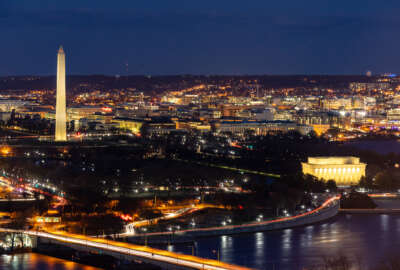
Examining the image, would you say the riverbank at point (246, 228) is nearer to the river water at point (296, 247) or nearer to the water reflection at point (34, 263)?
the river water at point (296, 247)

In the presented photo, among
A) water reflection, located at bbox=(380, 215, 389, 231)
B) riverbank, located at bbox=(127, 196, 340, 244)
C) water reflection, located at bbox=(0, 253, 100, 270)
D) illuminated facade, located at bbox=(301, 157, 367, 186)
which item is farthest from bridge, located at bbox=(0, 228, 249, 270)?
illuminated facade, located at bbox=(301, 157, 367, 186)

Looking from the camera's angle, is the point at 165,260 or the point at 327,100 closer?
the point at 165,260

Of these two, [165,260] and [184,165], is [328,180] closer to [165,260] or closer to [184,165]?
[184,165]

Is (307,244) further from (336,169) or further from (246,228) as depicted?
(336,169)

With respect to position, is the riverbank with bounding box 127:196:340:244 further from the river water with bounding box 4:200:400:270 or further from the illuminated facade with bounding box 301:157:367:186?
the illuminated facade with bounding box 301:157:367:186

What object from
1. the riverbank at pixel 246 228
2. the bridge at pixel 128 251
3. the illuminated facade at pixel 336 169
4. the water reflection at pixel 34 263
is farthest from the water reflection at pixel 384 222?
the water reflection at pixel 34 263

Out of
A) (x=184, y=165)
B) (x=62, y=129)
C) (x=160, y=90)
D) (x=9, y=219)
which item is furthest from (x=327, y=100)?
(x=9, y=219)

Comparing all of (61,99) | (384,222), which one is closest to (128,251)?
(384,222)
